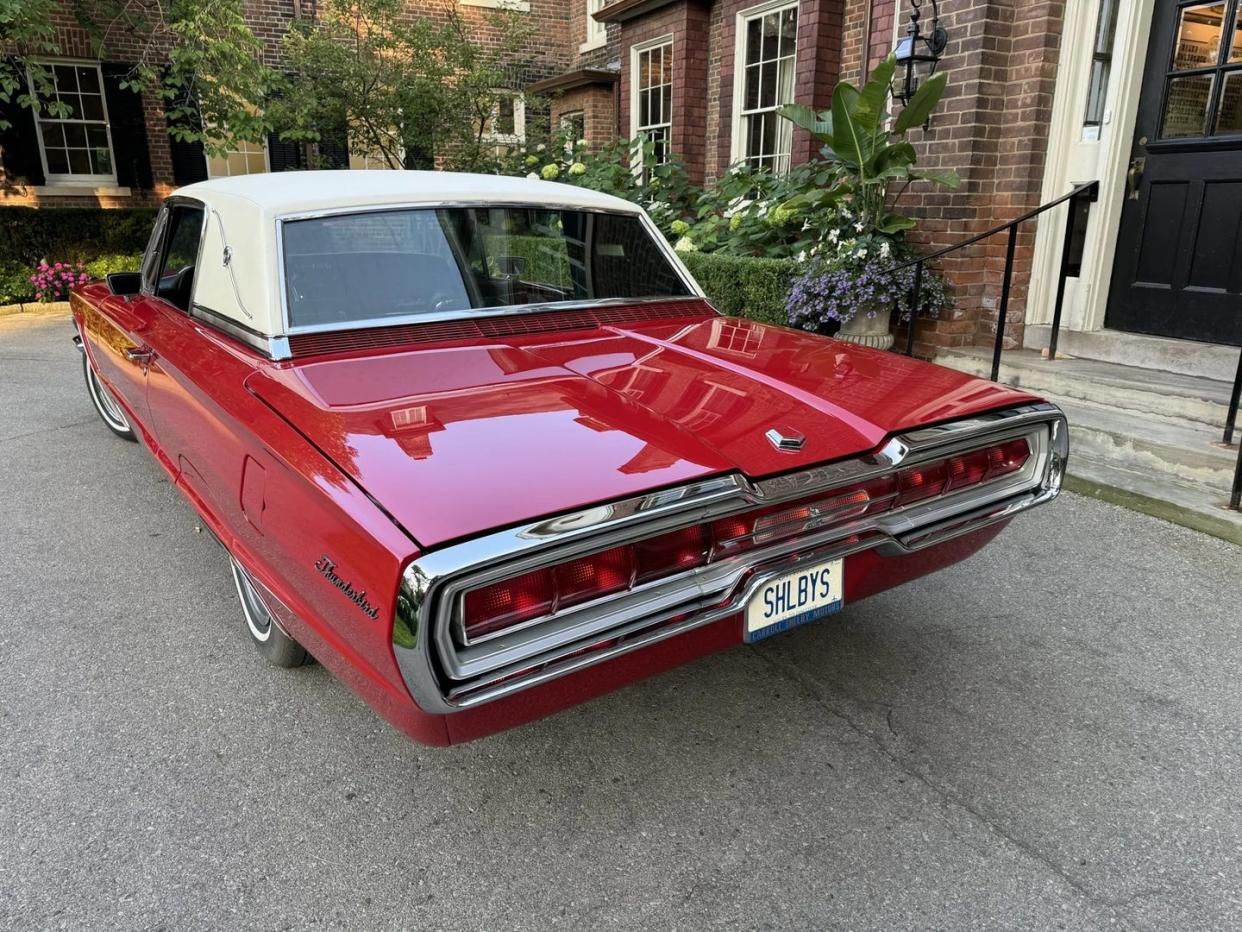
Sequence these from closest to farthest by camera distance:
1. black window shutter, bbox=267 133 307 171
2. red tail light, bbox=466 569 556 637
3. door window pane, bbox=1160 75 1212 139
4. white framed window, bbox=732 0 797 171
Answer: red tail light, bbox=466 569 556 637, door window pane, bbox=1160 75 1212 139, white framed window, bbox=732 0 797 171, black window shutter, bbox=267 133 307 171

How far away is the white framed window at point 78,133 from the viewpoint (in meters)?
12.5

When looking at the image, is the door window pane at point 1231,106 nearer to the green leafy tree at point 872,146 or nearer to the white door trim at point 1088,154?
the white door trim at point 1088,154

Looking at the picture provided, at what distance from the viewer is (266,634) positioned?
2.87 meters

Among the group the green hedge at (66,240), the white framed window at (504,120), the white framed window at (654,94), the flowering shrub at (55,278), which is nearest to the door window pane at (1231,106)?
the white framed window at (654,94)

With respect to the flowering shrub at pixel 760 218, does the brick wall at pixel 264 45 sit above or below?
above

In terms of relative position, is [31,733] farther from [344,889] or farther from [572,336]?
[572,336]

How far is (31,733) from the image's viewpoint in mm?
2529

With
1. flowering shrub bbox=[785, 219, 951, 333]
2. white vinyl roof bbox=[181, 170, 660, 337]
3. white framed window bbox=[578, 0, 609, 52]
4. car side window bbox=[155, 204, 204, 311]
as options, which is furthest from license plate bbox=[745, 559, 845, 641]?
white framed window bbox=[578, 0, 609, 52]

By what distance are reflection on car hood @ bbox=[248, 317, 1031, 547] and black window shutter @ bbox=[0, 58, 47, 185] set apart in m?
12.7

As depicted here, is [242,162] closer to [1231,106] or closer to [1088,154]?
[1088,154]

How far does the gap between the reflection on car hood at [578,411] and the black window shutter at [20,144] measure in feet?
41.7

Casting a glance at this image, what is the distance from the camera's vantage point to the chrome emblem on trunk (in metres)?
2.09

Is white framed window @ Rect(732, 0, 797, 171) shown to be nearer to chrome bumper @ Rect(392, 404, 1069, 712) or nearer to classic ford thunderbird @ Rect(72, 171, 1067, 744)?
classic ford thunderbird @ Rect(72, 171, 1067, 744)

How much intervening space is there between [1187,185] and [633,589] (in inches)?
219
